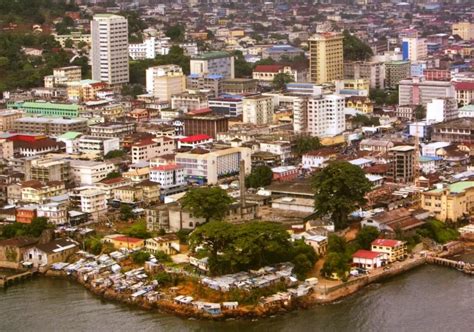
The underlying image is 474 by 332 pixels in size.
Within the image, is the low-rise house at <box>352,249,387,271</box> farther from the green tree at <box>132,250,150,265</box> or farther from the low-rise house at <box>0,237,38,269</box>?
the low-rise house at <box>0,237,38,269</box>

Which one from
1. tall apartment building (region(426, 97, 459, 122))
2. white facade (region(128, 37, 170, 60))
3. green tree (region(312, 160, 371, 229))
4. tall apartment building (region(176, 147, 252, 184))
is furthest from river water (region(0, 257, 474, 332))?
white facade (region(128, 37, 170, 60))

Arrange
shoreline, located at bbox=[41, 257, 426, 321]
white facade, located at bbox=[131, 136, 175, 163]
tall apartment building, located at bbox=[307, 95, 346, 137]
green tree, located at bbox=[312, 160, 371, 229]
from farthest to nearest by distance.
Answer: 1. tall apartment building, located at bbox=[307, 95, 346, 137]
2. white facade, located at bbox=[131, 136, 175, 163]
3. green tree, located at bbox=[312, 160, 371, 229]
4. shoreline, located at bbox=[41, 257, 426, 321]

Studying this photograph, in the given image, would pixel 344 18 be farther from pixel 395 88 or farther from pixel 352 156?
pixel 352 156

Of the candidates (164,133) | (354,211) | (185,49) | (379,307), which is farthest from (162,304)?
(185,49)

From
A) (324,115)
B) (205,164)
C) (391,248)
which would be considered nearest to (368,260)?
(391,248)

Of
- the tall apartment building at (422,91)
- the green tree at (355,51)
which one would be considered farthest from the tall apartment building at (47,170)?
the green tree at (355,51)

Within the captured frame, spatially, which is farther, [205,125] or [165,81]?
[165,81]

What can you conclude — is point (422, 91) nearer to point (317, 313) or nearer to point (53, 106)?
point (53, 106)
